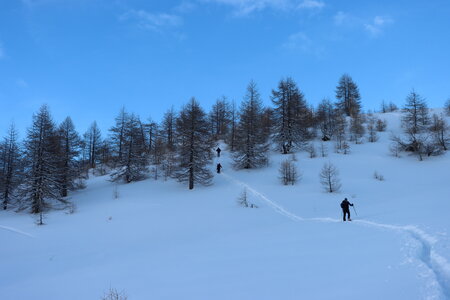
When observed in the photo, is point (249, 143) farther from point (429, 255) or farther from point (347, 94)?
point (347, 94)

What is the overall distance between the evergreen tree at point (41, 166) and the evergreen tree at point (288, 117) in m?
29.9

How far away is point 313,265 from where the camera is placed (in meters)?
6.38

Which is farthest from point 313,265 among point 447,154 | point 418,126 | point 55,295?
point 418,126

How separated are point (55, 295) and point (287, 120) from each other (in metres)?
33.7

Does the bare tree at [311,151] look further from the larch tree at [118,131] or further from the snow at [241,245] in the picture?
the larch tree at [118,131]

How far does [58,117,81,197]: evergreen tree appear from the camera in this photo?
2786cm

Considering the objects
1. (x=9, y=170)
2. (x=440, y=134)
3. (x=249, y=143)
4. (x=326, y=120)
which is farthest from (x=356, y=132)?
(x=9, y=170)

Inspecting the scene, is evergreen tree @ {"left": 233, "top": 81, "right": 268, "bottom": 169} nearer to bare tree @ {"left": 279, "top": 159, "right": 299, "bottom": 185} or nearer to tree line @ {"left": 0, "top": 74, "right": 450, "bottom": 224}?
tree line @ {"left": 0, "top": 74, "right": 450, "bottom": 224}

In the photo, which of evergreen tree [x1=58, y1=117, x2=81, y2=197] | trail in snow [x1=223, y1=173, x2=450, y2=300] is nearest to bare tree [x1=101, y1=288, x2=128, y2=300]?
trail in snow [x1=223, y1=173, x2=450, y2=300]

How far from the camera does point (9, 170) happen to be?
86.7 feet

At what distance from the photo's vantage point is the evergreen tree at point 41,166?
74.3 feet

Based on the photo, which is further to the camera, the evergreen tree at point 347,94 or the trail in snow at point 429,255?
the evergreen tree at point 347,94

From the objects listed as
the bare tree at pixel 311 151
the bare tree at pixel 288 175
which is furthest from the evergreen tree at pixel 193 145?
the bare tree at pixel 311 151

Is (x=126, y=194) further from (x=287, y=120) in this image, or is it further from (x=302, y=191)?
(x=287, y=120)
